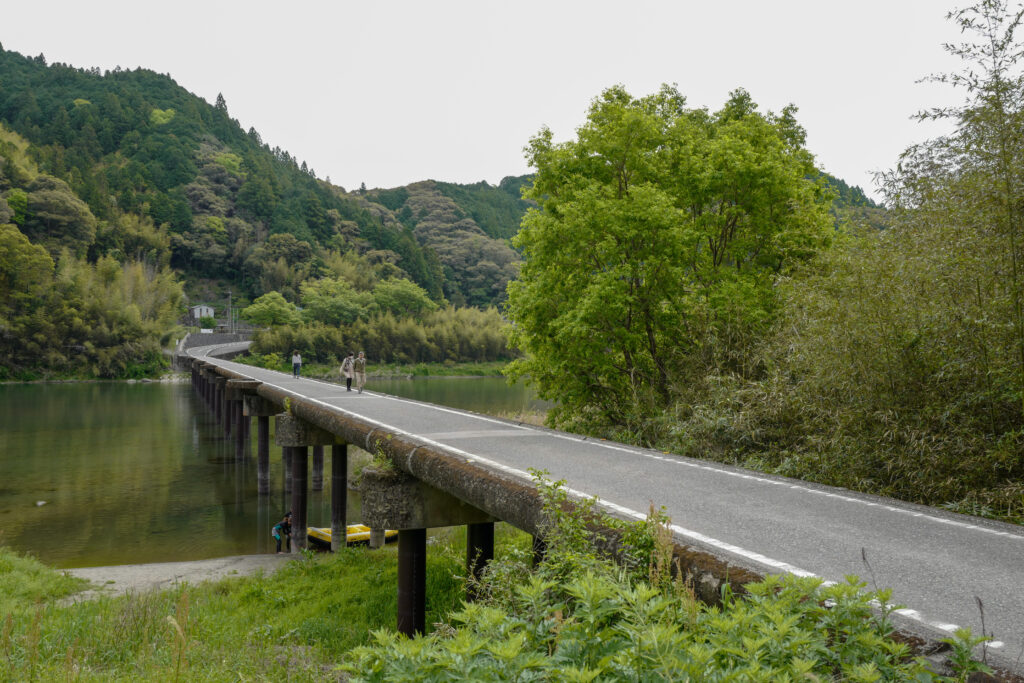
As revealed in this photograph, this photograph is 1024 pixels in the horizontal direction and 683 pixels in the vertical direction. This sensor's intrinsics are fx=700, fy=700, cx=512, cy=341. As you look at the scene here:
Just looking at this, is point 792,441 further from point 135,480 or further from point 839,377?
point 135,480

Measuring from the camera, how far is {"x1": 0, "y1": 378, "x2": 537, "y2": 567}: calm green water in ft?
50.3

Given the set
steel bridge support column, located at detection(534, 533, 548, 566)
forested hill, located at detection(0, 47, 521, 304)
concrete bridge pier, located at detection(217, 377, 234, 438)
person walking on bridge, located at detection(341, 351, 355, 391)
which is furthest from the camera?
forested hill, located at detection(0, 47, 521, 304)

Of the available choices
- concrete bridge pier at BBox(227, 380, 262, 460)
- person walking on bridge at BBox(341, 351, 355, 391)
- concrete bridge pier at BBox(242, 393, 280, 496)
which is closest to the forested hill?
concrete bridge pier at BBox(227, 380, 262, 460)

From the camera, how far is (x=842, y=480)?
28.7 ft

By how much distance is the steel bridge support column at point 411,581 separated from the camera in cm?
840

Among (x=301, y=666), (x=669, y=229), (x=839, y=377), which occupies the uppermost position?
(x=669, y=229)

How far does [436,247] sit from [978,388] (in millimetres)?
128527

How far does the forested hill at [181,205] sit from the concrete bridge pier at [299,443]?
7814cm

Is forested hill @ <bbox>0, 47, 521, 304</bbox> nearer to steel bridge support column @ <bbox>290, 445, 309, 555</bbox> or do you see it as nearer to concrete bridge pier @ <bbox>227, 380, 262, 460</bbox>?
A: concrete bridge pier @ <bbox>227, 380, 262, 460</bbox>

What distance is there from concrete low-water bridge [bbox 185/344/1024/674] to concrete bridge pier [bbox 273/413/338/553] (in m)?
2.94

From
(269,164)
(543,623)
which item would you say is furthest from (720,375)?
(269,164)

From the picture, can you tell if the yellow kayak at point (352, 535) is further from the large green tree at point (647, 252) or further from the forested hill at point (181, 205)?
the forested hill at point (181, 205)

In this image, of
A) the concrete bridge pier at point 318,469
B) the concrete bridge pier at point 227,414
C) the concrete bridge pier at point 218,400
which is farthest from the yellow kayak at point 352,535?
the concrete bridge pier at point 218,400

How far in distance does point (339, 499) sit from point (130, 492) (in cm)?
882
